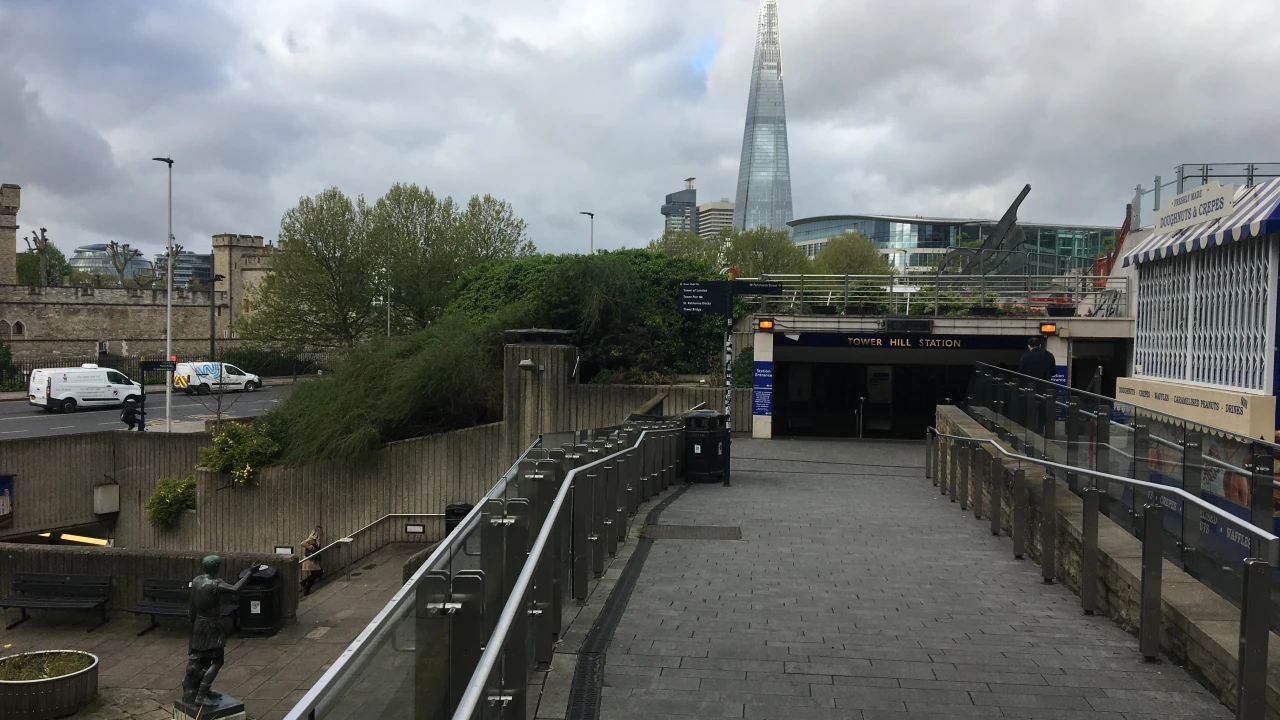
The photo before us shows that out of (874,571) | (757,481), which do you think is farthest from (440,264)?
(874,571)

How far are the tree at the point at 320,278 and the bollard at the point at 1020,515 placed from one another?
41.6m

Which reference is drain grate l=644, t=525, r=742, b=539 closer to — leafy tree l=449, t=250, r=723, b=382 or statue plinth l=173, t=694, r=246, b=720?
statue plinth l=173, t=694, r=246, b=720

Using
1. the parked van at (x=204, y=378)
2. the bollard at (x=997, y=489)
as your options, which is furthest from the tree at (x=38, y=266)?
the bollard at (x=997, y=489)

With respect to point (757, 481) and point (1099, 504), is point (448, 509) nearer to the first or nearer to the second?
point (757, 481)

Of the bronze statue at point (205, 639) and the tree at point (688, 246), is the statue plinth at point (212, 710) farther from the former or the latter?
the tree at point (688, 246)

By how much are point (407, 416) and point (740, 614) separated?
54.9ft

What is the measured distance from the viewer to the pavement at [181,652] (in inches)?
492

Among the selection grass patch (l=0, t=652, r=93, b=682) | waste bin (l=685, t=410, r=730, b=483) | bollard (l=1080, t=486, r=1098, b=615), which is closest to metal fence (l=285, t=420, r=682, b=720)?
bollard (l=1080, t=486, r=1098, b=615)

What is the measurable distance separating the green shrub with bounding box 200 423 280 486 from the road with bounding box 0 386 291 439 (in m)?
6.57

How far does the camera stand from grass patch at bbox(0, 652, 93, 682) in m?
11.9

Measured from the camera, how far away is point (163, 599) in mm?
15703

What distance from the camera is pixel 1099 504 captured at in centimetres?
736

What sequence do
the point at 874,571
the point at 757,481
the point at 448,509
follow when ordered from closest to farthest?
the point at 874,571 → the point at 757,481 → the point at 448,509

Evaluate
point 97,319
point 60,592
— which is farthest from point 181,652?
point 97,319
